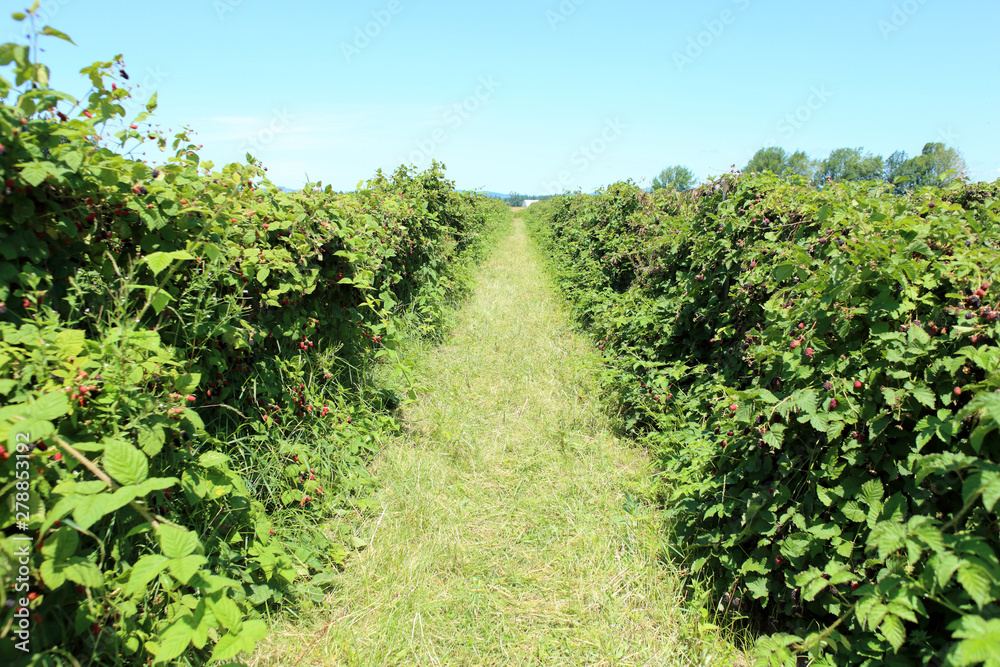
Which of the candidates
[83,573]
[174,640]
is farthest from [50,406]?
[174,640]

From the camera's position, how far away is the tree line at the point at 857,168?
10.3ft

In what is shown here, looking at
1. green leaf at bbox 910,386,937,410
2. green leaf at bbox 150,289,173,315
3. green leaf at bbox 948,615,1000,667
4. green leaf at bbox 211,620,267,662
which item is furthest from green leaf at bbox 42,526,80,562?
green leaf at bbox 910,386,937,410

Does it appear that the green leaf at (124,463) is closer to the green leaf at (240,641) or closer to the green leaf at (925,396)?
the green leaf at (240,641)

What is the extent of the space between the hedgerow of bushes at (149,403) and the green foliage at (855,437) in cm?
219

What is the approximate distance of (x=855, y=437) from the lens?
2055 mm

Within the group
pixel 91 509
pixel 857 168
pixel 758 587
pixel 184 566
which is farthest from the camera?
pixel 857 168

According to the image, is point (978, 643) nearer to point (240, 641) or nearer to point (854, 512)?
point (854, 512)

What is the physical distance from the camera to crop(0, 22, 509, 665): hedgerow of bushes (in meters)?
1.60

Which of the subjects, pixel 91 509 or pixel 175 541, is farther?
pixel 175 541

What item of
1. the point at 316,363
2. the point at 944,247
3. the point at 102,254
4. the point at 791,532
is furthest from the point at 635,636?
the point at 102,254

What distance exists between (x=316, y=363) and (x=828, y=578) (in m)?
3.30

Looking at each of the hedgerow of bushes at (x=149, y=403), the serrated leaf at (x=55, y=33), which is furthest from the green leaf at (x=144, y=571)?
the serrated leaf at (x=55, y=33)

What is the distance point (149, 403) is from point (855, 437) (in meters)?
2.85

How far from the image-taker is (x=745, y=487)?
8.86 ft
